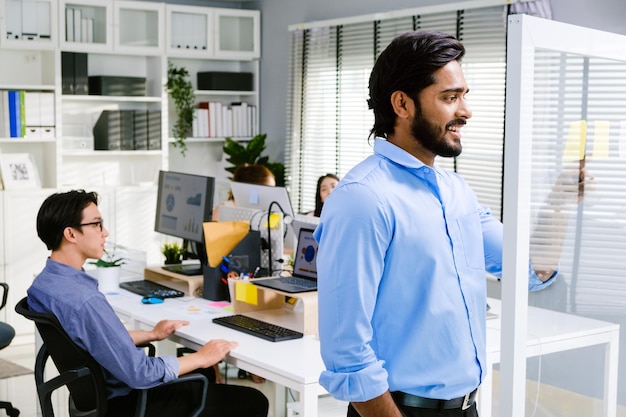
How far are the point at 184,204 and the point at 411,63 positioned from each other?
266 centimetres

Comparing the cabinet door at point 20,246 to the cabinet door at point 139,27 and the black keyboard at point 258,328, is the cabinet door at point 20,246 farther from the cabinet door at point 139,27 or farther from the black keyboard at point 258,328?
the black keyboard at point 258,328

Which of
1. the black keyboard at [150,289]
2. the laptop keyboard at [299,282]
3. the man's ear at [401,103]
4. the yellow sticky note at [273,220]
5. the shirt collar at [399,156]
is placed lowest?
the black keyboard at [150,289]

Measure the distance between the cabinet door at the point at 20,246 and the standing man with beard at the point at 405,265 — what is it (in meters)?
4.64

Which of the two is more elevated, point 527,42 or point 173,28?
point 173,28

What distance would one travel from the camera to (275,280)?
3.53 metres

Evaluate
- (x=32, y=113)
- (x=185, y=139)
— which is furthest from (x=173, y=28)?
(x=32, y=113)

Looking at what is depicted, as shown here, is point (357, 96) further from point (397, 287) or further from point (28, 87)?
point (397, 287)

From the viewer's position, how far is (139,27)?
6.50 m

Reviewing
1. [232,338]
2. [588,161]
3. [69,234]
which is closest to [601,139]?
[588,161]

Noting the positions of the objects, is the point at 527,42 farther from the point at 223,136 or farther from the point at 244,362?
the point at 223,136

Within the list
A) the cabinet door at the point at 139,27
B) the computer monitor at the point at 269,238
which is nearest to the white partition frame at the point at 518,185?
the computer monitor at the point at 269,238

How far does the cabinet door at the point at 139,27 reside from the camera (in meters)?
6.37

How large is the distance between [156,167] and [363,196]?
17.4ft

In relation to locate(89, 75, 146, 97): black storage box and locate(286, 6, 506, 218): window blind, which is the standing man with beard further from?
locate(89, 75, 146, 97): black storage box
